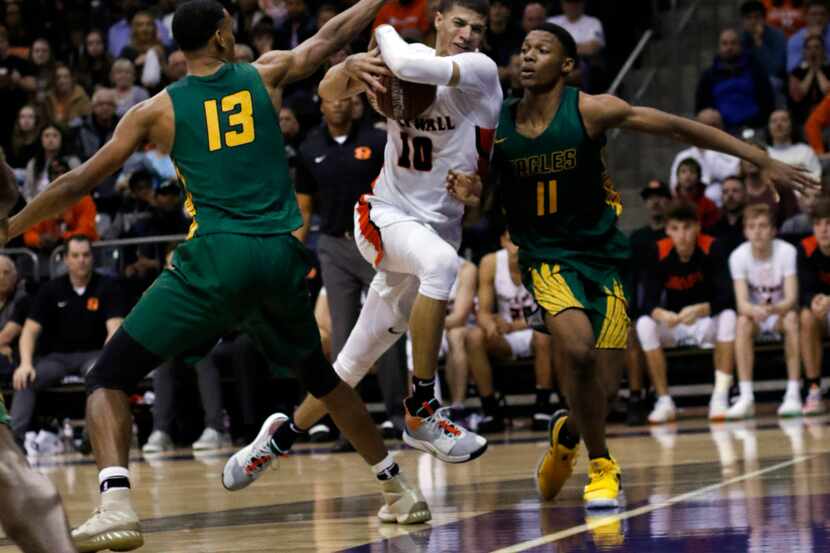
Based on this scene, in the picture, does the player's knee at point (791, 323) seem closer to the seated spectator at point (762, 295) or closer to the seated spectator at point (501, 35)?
the seated spectator at point (762, 295)

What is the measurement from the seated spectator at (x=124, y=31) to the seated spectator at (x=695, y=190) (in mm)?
7519

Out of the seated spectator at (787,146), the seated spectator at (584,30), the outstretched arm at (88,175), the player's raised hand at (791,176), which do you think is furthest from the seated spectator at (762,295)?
the outstretched arm at (88,175)

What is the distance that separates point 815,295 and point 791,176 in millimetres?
6344

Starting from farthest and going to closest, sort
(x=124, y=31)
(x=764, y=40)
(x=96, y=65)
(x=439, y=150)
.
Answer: (x=124, y=31) < (x=96, y=65) < (x=764, y=40) < (x=439, y=150)

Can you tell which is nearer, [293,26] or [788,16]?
[788,16]

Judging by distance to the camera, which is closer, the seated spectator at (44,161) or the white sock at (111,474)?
the white sock at (111,474)

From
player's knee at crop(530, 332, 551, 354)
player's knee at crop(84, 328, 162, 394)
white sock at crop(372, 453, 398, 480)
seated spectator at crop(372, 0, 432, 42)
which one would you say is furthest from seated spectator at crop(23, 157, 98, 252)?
player's knee at crop(84, 328, 162, 394)

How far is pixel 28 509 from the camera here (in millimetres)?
3729

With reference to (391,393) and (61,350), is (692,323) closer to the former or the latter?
(391,393)

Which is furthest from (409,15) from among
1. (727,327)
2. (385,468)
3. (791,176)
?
(385,468)

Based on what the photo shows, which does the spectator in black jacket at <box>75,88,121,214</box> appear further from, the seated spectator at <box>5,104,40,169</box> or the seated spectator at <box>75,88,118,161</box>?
the seated spectator at <box>5,104,40,169</box>

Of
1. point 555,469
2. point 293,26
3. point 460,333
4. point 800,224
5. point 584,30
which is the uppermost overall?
point 293,26

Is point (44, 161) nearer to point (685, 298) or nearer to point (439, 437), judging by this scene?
point (685, 298)

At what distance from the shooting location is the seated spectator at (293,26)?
1694 centimetres
